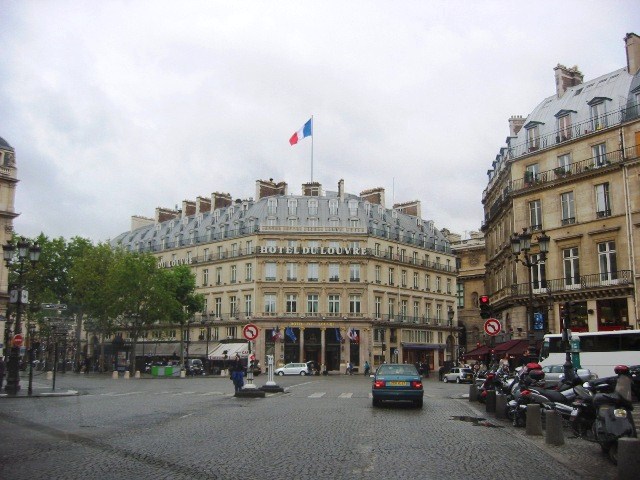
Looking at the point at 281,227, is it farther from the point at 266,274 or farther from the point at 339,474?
the point at 339,474

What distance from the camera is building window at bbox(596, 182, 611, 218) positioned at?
39.5m

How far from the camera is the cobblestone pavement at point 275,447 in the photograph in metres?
9.30

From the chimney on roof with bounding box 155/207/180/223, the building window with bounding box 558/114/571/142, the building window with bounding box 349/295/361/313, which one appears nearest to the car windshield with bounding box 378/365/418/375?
the building window with bounding box 558/114/571/142

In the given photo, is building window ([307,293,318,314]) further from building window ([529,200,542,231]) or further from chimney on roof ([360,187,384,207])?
building window ([529,200,542,231])

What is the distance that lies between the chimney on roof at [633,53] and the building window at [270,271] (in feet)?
138

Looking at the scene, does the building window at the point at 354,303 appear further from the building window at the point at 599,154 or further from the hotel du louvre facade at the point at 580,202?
the building window at the point at 599,154

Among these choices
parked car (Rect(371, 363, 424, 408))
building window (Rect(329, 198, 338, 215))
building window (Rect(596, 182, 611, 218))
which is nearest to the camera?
parked car (Rect(371, 363, 424, 408))

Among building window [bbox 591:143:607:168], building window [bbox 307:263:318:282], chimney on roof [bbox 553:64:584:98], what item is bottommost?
building window [bbox 307:263:318:282]

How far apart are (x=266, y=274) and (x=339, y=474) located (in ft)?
208

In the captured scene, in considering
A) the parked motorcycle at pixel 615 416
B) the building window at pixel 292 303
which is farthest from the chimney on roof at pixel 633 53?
the building window at pixel 292 303

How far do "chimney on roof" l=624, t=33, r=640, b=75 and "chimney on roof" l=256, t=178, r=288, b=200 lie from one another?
150ft

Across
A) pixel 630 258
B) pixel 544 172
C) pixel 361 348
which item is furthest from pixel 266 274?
pixel 630 258

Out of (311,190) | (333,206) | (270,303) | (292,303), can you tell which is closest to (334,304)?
(292,303)

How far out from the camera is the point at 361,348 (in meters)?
70.5
